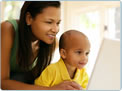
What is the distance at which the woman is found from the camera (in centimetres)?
64

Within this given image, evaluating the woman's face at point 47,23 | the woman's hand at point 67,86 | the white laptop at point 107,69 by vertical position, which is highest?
the woman's face at point 47,23

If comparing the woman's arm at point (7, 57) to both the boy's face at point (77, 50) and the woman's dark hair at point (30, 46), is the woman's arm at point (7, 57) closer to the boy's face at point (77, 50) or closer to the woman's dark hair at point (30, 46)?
the woman's dark hair at point (30, 46)

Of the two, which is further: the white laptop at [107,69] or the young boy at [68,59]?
the young boy at [68,59]

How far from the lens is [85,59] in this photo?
24.0 inches

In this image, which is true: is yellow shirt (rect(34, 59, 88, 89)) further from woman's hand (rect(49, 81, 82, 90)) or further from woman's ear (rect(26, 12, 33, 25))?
woman's ear (rect(26, 12, 33, 25))

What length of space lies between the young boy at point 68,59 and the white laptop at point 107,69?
12 centimetres

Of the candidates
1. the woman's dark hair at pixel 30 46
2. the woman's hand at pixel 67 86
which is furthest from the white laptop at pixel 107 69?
the woman's dark hair at pixel 30 46

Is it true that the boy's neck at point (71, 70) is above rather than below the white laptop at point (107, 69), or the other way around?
below

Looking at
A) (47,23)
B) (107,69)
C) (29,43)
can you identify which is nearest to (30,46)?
(29,43)

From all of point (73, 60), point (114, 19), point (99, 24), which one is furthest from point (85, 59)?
point (114, 19)

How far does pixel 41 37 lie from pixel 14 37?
0.26 feet

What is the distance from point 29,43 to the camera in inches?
27.9

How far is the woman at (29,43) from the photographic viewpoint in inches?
25.1

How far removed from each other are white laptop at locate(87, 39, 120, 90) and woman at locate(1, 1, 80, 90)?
0.11m
